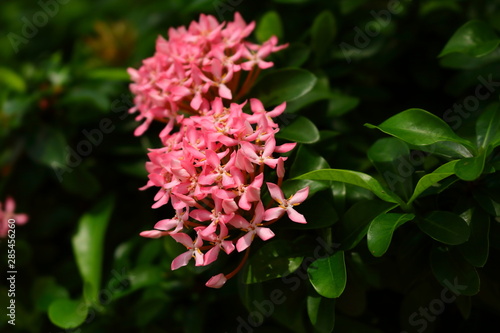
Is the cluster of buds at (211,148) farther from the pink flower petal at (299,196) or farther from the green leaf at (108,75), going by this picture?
the green leaf at (108,75)

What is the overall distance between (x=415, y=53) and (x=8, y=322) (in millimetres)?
1682

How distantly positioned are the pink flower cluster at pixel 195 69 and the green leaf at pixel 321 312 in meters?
Result: 0.51

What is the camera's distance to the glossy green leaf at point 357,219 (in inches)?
43.9

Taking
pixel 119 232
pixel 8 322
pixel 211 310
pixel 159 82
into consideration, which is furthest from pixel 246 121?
pixel 8 322

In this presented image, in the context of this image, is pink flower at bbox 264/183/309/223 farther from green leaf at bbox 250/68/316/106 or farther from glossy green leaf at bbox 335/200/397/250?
green leaf at bbox 250/68/316/106

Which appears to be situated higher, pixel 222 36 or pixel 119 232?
pixel 222 36

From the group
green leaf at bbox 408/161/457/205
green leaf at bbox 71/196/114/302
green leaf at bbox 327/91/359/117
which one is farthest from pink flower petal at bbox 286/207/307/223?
green leaf at bbox 71/196/114/302

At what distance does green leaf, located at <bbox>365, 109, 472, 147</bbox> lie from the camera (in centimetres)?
104

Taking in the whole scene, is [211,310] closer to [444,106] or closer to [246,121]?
[246,121]

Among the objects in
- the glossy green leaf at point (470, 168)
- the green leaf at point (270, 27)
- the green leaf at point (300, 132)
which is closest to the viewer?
the glossy green leaf at point (470, 168)

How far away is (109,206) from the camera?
1.79m

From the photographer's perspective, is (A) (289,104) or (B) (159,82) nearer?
(B) (159,82)

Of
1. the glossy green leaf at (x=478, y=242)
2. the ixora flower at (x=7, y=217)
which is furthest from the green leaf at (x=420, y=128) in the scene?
the ixora flower at (x=7, y=217)

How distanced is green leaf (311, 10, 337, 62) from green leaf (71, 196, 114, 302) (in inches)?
35.2
